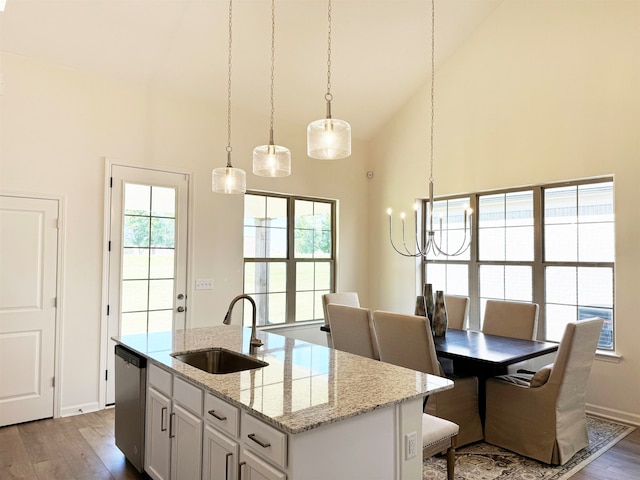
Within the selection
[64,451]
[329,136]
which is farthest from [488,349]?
[64,451]

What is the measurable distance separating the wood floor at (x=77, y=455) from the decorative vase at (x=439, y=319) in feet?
4.58

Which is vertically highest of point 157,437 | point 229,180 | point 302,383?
point 229,180

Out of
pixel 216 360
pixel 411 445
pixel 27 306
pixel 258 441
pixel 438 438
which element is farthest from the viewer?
pixel 27 306

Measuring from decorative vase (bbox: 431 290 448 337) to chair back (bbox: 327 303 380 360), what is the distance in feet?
2.24

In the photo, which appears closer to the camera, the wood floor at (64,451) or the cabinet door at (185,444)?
the cabinet door at (185,444)

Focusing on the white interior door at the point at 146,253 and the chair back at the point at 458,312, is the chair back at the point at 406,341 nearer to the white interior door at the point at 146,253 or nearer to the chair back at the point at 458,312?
the chair back at the point at 458,312

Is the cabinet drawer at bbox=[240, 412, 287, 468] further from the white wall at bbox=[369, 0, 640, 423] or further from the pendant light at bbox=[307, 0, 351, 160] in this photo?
the white wall at bbox=[369, 0, 640, 423]

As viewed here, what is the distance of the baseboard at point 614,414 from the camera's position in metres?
3.83

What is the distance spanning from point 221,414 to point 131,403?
1238 millimetres

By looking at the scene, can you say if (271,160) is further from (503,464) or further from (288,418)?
(503,464)

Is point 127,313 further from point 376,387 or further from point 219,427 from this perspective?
point 376,387

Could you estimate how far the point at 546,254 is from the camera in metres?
4.64

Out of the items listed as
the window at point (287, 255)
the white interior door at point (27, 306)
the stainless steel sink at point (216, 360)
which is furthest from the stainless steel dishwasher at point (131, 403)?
the window at point (287, 255)

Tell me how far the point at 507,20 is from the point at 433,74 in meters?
0.97
